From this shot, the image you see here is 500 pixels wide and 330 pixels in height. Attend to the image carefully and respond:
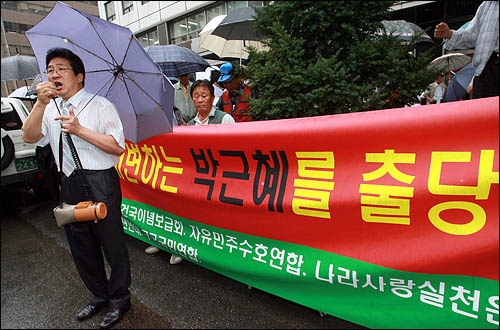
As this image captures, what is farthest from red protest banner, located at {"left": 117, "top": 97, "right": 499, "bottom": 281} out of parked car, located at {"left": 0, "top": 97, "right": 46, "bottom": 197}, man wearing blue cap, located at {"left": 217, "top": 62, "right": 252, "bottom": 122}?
parked car, located at {"left": 0, "top": 97, "right": 46, "bottom": 197}

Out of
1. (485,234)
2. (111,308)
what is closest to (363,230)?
(485,234)

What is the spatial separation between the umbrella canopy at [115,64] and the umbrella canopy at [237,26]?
123 inches

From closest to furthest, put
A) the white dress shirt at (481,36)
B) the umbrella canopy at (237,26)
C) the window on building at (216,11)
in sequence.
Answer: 1. the white dress shirt at (481,36)
2. the umbrella canopy at (237,26)
3. the window on building at (216,11)

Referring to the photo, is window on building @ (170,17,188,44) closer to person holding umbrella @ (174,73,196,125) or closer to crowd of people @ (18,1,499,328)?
person holding umbrella @ (174,73,196,125)

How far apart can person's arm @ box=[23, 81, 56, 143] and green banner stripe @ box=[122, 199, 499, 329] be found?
50.8 inches

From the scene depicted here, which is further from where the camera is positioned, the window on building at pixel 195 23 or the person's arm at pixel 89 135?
the window on building at pixel 195 23

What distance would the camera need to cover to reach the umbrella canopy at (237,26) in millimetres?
4971

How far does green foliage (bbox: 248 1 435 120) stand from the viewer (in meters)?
2.80

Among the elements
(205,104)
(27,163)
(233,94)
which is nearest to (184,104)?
(233,94)

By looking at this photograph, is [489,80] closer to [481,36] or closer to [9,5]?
[481,36]

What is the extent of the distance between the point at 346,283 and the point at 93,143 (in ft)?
5.83

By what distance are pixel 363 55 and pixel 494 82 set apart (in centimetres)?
108

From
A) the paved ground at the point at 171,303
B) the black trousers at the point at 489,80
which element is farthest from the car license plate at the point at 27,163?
the black trousers at the point at 489,80

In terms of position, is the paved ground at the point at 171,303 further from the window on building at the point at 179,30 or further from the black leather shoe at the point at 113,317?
the window on building at the point at 179,30
